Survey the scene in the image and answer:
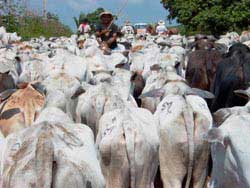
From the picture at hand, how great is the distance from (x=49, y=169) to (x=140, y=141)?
58.5 inches

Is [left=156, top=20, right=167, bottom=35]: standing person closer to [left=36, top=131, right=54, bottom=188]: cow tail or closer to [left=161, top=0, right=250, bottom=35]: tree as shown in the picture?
[left=161, top=0, right=250, bottom=35]: tree

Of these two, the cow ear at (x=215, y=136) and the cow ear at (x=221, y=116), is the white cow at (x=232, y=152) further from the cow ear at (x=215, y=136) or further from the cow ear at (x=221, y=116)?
the cow ear at (x=221, y=116)

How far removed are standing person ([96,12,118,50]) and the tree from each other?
929cm

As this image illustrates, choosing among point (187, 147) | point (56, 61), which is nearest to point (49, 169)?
point (187, 147)

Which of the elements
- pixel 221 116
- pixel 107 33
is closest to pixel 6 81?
pixel 221 116

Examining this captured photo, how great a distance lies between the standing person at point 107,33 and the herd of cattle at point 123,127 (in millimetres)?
2628

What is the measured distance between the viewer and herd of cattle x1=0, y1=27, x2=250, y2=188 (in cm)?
418

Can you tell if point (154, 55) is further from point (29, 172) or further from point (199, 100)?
point (29, 172)

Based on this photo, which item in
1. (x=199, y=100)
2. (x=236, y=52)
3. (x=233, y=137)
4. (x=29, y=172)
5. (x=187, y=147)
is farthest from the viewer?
(x=236, y=52)

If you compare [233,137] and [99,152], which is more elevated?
[233,137]

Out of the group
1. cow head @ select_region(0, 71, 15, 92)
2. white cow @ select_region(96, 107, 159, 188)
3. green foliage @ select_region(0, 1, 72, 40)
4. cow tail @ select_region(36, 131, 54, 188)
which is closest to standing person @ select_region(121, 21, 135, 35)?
green foliage @ select_region(0, 1, 72, 40)

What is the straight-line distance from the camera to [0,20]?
75.5 ft

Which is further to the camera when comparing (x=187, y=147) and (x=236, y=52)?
(x=236, y=52)

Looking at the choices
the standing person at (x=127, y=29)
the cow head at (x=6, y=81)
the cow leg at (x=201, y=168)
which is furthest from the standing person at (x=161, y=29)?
the cow leg at (x=201, y=168)
